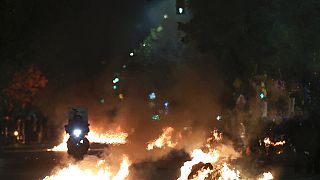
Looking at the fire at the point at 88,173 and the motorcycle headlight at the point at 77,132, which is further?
the motorcycle headlight at the point at 77,132

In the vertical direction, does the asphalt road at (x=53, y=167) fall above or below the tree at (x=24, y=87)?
below

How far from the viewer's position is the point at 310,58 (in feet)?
101

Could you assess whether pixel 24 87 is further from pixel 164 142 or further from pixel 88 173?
pixel 88 173

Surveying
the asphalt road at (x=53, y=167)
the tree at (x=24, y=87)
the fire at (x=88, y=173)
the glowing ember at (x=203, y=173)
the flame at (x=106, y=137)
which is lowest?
the glowing ember at (x=203, y=173)

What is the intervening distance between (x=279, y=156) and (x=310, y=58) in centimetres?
529

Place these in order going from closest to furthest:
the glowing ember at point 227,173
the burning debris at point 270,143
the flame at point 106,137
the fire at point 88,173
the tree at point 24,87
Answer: the glowing ember at point 227,173 → the fire at point 88,173 → the burning debris at point 270,143 → the tree at point 24,87 → the flame at point 106,137

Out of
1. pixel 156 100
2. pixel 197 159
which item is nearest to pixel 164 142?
pixel 197 159

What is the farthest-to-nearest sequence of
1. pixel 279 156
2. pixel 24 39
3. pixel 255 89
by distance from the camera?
pixel 255 89
pixel 24 39
pixel 279 156

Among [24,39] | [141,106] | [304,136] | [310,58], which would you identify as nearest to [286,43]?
[310,58]

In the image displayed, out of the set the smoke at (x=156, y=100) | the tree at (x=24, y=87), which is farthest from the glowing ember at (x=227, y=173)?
the tree at (x=24, y=87)

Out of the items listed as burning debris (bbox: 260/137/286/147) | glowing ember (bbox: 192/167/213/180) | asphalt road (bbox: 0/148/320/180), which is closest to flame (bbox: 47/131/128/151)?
asphalt road (bbox: 0/148/320/180)

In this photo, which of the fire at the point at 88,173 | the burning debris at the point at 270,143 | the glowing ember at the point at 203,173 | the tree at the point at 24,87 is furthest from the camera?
the tree at the point at 24,87

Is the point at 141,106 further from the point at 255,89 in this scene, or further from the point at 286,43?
the point at 286,43

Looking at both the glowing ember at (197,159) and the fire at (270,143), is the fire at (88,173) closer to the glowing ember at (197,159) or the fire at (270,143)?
the glowing ember at (197,159)
